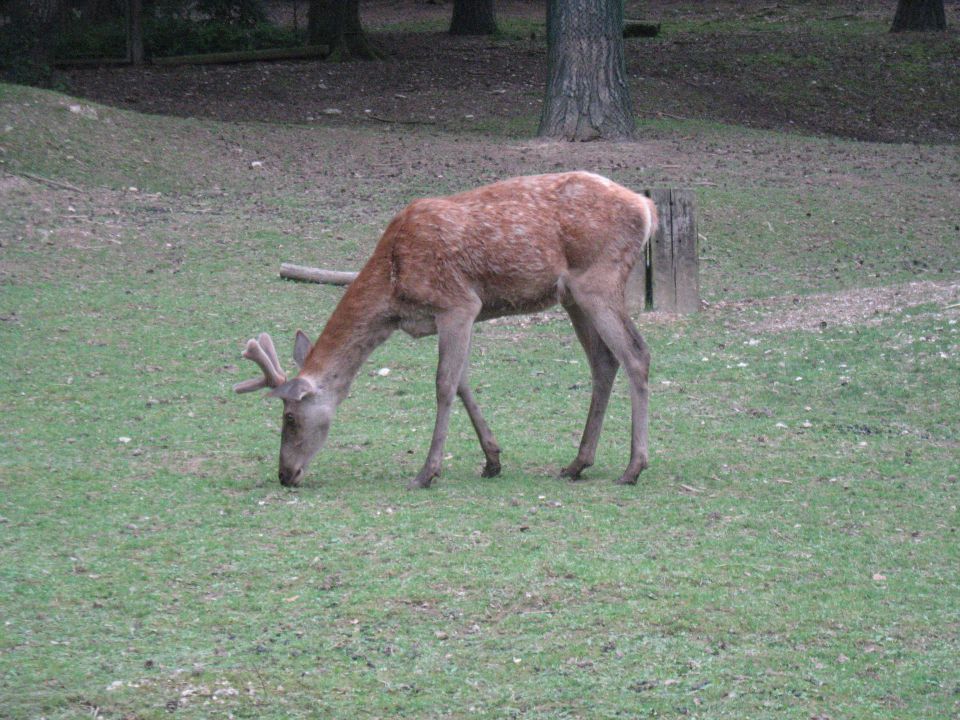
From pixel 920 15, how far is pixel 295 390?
926 inches

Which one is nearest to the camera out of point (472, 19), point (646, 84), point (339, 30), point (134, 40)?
point (646, 84)

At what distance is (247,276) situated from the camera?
12219 mm

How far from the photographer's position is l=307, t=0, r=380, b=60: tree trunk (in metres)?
24.4

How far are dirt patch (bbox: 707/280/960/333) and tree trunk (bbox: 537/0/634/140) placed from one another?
6006 mm

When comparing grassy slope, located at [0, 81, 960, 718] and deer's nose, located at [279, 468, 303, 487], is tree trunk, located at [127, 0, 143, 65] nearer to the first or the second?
grassy slope, located at [0, 81, 960, 718]

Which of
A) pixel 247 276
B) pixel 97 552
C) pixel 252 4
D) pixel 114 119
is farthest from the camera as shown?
pixel 252 4

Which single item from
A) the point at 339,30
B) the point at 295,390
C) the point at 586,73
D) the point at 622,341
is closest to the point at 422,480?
the point at 295,390

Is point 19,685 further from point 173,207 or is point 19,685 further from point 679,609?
point 173,207

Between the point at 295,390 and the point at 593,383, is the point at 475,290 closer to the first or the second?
the point at 593,383

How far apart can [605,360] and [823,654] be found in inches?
111

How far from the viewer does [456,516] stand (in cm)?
639

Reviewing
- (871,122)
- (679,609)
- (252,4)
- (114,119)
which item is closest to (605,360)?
(679,609)

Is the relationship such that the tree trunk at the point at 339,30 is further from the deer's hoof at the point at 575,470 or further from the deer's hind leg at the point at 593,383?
the deer's hoof at the point at 575,470

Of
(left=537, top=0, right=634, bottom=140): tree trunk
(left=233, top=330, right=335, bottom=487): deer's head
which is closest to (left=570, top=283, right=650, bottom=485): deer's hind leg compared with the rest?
(left=233, top=330, right=335, bottom=487): deer's head
